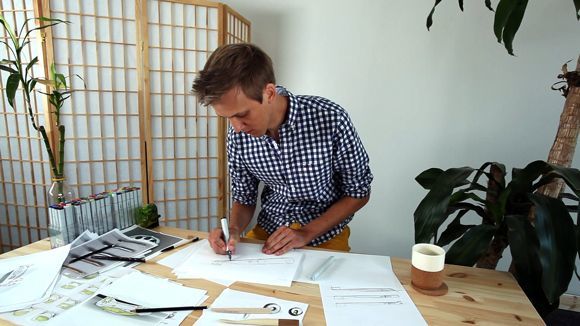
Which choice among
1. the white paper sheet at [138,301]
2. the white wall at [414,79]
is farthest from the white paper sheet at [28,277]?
the white wall at [414,79]

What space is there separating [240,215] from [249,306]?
2.02ft

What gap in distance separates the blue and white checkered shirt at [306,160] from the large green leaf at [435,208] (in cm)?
23

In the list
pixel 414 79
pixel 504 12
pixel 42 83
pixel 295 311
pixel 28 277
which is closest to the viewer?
pixel 295 311

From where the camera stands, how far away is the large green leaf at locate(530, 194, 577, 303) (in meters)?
0.83

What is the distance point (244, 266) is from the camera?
2.93 ft

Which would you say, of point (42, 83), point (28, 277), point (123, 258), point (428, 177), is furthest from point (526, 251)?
point (42, 83)

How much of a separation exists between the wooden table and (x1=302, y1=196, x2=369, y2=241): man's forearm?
314 millimetres

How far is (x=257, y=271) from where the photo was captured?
865 mm

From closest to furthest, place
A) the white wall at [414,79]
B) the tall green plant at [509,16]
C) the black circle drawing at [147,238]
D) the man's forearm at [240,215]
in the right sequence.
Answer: the black circle drawing at [147,238] → the tall green plant at [509,16] → the man's forearm at [240,215] → the white wall at [414,79]

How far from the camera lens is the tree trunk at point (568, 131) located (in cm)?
120

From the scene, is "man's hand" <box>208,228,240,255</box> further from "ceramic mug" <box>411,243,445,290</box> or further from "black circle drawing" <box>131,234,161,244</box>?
"ceramic mug" <box>411,243,445,290</box>

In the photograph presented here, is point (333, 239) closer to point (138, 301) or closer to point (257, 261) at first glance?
point (257, 261)

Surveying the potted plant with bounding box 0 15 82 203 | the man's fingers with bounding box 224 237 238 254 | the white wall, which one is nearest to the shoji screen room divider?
the potted plant with bounding box 0 15 82 203

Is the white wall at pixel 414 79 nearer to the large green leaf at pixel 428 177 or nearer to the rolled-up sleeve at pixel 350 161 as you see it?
the large green leaf at pixel 428 177
